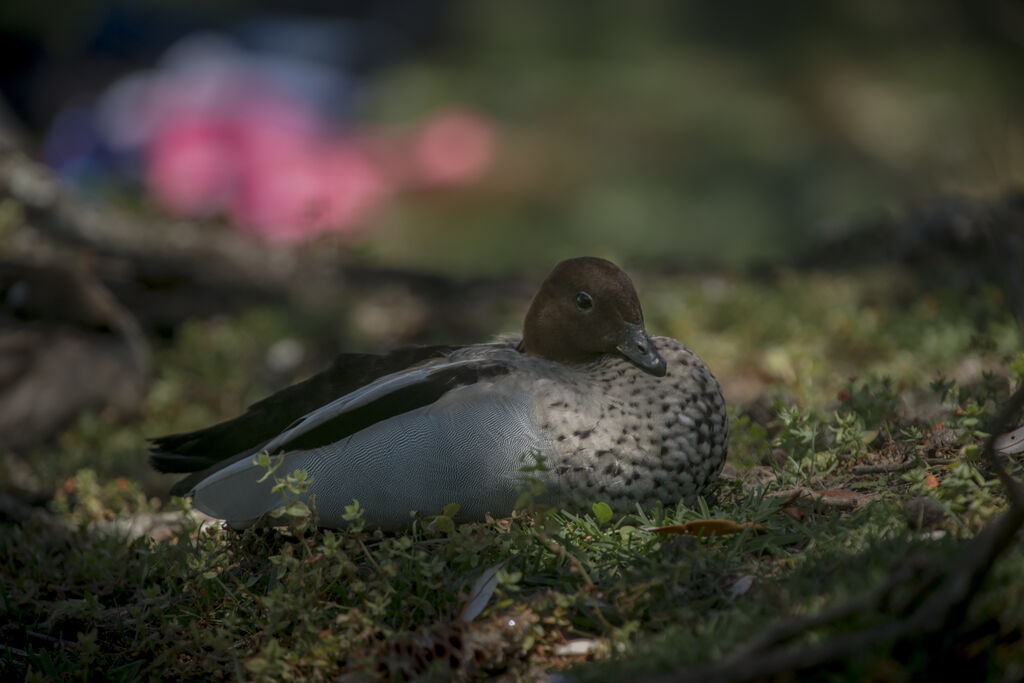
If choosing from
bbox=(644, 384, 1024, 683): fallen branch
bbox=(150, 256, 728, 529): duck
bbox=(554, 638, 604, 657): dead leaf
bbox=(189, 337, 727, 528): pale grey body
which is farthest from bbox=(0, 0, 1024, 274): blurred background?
bbox=(644, 384, 1024, 683): fallen branch

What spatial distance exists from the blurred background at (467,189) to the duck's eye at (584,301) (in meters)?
0.69

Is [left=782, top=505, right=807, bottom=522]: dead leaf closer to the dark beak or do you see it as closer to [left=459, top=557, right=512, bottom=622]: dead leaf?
the dark beak

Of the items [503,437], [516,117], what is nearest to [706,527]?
[503,437]

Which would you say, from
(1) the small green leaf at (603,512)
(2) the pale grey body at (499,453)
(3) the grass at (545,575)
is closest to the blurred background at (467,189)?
(3) the grass at (545,575)

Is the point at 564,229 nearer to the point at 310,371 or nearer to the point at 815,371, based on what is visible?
the point at 310,371

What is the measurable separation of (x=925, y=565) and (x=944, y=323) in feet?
11.0

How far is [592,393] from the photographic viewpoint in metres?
3.02

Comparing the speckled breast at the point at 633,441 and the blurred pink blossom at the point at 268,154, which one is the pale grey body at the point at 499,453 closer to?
the speckled breast at the point at 633,441

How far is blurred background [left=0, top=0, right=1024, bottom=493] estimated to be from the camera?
5176 mm

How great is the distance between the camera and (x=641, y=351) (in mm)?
3145

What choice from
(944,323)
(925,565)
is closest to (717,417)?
(925,565)

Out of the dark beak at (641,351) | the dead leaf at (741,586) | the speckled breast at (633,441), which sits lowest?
the dead leaf at (741,586)

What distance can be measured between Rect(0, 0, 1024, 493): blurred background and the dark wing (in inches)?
46.2

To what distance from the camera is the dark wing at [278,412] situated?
322cm
